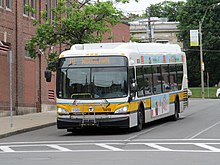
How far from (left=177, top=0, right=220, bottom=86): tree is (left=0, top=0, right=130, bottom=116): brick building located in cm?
3854

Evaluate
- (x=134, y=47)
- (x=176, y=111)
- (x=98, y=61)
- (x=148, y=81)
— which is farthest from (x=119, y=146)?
(x=176, y=111)

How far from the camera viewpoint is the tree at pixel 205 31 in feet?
235

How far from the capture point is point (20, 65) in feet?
104

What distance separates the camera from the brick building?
29.9 metres

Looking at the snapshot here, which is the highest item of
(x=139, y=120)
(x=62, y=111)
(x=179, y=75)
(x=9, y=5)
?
(x=9, y=5)

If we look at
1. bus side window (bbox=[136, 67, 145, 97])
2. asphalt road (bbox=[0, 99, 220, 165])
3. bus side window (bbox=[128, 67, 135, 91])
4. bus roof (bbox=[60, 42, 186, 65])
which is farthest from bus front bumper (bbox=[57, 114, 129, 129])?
bus roof (bbox=[60, 42, 186, 65])

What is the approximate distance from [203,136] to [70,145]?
14.2ft

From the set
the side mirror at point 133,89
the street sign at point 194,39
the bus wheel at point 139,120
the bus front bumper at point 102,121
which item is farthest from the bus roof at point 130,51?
the street sign at point 194,39


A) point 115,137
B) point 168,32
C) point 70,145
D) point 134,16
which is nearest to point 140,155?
point 70,145

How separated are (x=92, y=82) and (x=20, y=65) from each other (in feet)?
45.6

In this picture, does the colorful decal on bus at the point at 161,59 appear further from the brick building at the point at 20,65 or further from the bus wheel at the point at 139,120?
the brick building at the point at 20,65

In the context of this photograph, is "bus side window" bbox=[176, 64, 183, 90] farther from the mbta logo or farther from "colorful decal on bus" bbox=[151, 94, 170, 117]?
the mbta logo

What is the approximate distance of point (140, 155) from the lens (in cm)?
1316

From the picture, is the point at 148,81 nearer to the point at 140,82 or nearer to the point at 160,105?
the point at 140,82
